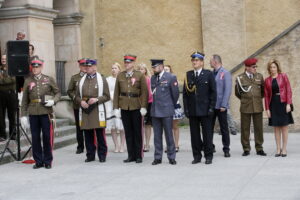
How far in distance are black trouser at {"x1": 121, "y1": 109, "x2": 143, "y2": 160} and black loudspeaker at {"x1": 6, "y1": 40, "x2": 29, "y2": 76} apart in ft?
6.03

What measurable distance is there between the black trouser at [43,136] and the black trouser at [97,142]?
30.4 inches

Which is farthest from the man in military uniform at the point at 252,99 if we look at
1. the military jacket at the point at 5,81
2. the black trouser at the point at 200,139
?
the military jacket at the point at 5,81

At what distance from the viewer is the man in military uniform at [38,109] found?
9492mm

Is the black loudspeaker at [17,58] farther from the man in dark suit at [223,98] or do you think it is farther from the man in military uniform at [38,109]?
the man in dark suit at [223,98]

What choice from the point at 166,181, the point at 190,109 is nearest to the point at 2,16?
the point at 190,109

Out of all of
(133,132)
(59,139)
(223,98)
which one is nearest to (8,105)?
(59,139)

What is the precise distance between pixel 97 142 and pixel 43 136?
A: 3.40 ft

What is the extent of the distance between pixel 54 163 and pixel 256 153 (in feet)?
11.8

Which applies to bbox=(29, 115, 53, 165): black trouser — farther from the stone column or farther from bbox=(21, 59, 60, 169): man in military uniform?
the stone column

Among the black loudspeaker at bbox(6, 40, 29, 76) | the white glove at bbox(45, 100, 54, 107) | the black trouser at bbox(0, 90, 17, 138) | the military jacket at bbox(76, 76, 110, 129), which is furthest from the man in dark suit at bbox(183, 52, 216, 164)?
the black trouser at bbox(0, 90, 17, 138)

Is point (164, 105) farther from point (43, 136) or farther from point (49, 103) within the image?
point (43, 136)

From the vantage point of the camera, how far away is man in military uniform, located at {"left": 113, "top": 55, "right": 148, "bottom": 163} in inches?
386

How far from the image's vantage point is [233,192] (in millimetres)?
7066

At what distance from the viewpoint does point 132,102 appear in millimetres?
9805
